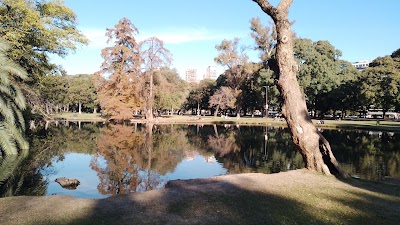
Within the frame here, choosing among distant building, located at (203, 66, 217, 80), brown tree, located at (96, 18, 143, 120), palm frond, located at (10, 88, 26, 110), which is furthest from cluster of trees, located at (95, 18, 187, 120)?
distant building, located at (203, 66, 217, 80)

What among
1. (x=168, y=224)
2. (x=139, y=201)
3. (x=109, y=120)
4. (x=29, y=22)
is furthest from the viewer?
(x=109, y=120)

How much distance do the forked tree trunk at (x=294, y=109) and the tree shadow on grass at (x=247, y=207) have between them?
223cm

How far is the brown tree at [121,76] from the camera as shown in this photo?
5500cm

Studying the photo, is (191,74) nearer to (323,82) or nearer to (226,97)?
(226,97)

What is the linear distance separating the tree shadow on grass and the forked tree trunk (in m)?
2.23

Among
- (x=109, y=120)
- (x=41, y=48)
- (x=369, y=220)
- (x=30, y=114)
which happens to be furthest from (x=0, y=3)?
(x=109, y=120)

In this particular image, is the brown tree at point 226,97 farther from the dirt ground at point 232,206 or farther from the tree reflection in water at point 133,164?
the dirt ground at point 232,206

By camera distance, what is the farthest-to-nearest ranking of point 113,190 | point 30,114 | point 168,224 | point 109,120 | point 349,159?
point 109,120 → point 30,114 → point 349,159 → point 113,190 → point 168,224

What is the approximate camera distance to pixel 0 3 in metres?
22.5

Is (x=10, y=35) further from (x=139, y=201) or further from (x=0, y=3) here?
(x=139, y=201)

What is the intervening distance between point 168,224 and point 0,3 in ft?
74.2

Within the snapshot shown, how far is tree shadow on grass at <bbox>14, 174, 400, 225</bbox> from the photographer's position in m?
7.00

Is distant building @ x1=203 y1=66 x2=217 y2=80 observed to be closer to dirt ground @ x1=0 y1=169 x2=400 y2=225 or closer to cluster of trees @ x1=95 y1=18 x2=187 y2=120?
cluster of trees @ x1=95 y1=18 x2=187 y2=120

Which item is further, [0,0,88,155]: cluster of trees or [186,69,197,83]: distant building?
[186,69,197,83]: distant building
